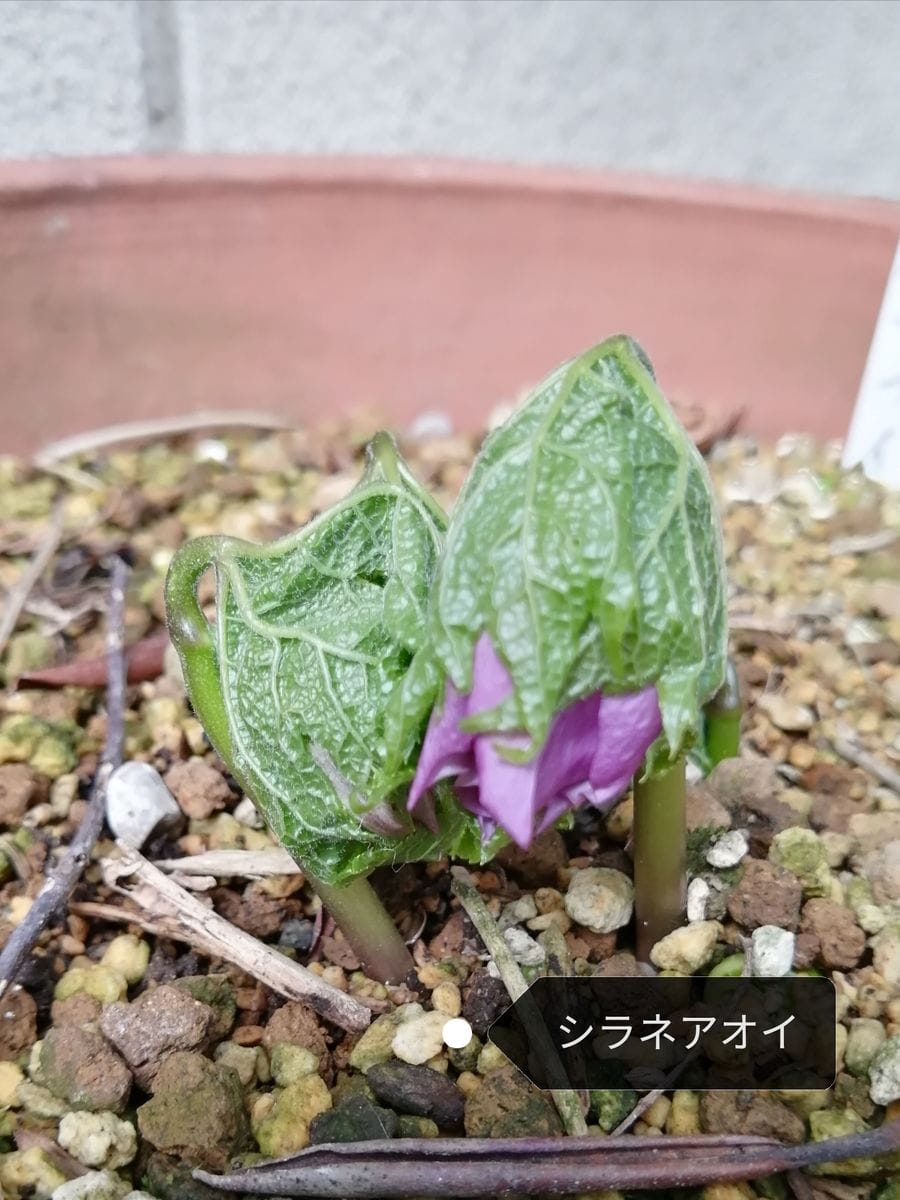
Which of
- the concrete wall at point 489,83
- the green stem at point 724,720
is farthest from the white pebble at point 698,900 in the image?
the concrete wall at point 489,83

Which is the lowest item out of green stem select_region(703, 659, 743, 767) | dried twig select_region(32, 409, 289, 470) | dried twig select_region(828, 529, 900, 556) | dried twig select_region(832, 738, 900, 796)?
dried twig select_region(832, 738, 900, 796)

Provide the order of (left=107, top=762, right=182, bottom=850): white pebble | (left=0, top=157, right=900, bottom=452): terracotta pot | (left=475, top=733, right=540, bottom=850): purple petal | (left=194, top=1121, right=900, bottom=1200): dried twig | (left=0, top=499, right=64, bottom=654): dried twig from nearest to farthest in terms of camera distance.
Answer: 1. (left=475, top=733, right=540, bottom=850): purple petal
2. (left=194, top=1121, right=900, bottom=1200): dried twig
3. (left=107, top=762, right=182, bottom=850): white pebble
4. (left=0, top=499, right=64, bottom=654): dried twig
5. (left=0, top=157, right=900, bottom=452): terracotta pot

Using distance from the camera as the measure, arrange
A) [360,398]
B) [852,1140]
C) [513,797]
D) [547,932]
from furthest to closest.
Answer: [360,398]
[547,932]
[852,1140]
[513,797]

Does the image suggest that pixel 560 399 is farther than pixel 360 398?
No

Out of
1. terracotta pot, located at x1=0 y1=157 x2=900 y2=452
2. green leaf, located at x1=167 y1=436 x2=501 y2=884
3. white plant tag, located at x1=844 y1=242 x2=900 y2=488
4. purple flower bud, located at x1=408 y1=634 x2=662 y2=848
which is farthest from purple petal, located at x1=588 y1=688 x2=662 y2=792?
terracotta pot, located at x1=0 y1=157 x2=900 y2=452

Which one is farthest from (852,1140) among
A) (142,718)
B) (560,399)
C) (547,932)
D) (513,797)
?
(142,718)

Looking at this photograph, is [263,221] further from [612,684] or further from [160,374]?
[612,684]

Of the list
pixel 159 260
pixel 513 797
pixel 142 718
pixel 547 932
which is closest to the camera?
pixel 513 797
